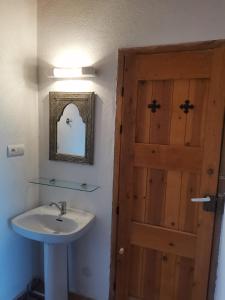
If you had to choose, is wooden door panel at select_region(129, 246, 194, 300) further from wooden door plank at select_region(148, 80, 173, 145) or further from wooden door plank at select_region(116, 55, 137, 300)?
wooden door plank at select_region(148, 80, 173, 145)

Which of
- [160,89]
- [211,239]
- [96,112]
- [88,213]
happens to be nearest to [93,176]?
[88,213]

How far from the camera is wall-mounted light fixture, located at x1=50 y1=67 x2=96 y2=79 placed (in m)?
1.78

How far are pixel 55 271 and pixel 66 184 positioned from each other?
68cm

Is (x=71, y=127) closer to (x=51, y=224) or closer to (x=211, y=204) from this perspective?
(x=51, y=224)

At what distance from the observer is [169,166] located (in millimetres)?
1683

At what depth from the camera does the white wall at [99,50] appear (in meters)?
1.55

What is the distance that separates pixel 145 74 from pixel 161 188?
82 centimetres

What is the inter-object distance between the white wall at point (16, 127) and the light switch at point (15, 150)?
34 mm

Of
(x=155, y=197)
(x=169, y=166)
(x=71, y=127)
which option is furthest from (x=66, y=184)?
(x=169, y=166)

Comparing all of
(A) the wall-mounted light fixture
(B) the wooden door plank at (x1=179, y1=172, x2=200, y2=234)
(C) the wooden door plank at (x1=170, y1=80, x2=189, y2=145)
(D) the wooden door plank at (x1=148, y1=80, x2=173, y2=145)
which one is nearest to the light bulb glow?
(A) the wall-mounted light fixture

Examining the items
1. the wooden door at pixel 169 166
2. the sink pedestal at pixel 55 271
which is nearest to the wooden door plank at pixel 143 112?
the wooden door at pixel 169 166

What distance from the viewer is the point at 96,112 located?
6.07 feet

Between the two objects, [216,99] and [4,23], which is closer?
[216,99]

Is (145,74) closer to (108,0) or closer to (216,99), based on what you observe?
(216,99)
